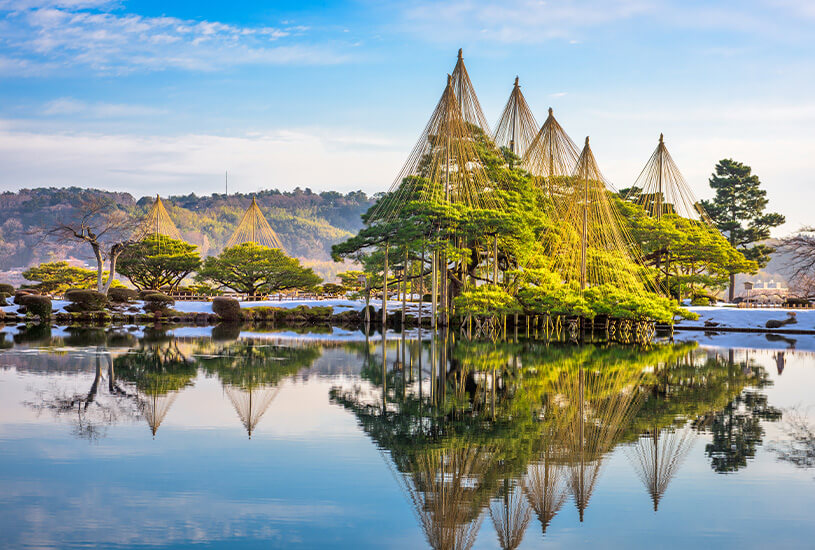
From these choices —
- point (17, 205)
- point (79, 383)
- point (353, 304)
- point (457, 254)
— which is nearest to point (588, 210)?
point (457, 254)

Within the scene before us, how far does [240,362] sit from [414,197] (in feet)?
56.1

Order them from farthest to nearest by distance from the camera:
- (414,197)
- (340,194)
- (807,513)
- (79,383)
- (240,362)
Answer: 1. (340,194)
2. (414,197)
3. (240,362)
4. (79,383)
5. (807,513)

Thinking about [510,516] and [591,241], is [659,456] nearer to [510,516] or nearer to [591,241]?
[510,516]

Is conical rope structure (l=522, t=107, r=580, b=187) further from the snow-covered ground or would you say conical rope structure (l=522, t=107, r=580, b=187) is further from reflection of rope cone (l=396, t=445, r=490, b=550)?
reflection of rope cone (l=396, t=445, r=490, b=550)

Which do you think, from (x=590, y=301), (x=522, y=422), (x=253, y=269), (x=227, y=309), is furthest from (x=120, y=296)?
(x=522, y=422)

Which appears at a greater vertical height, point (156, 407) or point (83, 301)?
point (83, 301)

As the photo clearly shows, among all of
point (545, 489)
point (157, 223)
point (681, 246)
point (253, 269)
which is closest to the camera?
point (545, 489)

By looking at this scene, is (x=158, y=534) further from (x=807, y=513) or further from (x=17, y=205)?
(x=17, y=205)

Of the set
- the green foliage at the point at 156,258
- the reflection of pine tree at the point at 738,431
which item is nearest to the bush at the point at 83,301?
the green foliage at the point at 156,258

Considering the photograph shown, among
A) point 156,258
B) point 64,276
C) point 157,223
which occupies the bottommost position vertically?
point 64,276

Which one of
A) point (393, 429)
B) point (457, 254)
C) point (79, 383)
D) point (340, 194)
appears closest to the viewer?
point (393, 429)

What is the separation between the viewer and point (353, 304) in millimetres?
41000

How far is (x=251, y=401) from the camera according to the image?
37.4 feet

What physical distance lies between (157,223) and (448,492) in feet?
166
